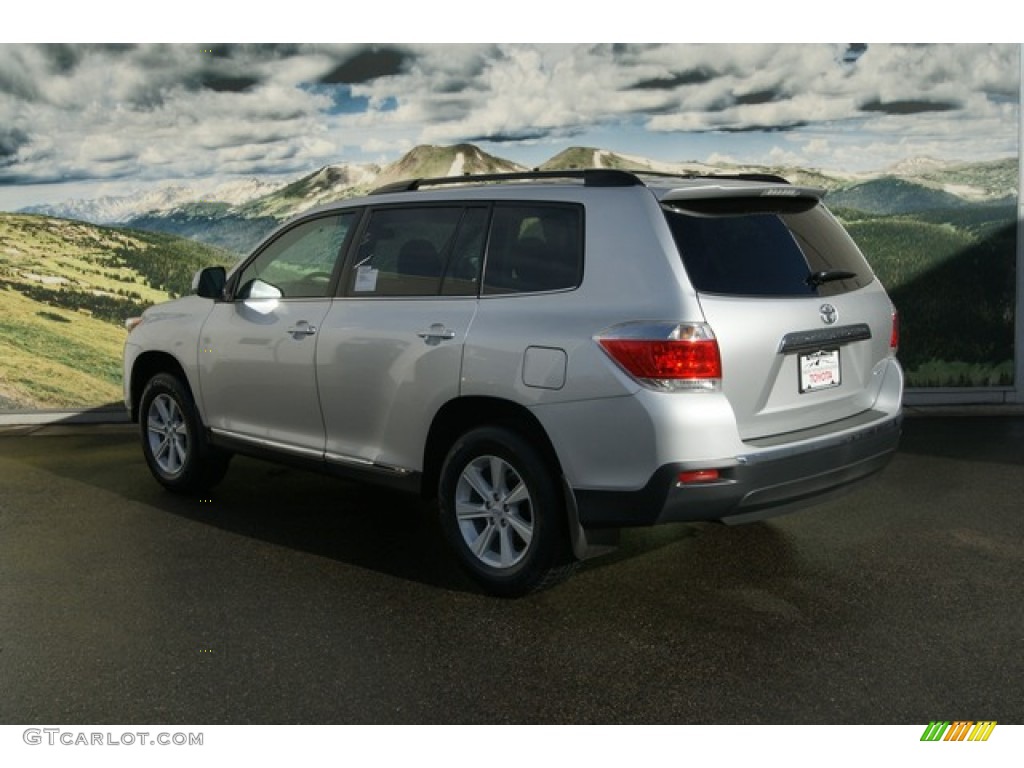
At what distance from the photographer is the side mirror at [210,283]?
666 centimetres

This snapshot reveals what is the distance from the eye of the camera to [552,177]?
531 centimetres

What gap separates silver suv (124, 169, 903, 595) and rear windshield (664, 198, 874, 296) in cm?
1

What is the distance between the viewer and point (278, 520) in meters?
6.61

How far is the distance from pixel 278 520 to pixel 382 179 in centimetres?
491

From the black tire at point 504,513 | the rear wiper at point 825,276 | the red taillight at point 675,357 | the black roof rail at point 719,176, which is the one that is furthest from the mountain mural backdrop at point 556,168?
the red taillight at point 675,357

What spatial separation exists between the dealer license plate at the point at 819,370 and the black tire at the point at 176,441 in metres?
3.66

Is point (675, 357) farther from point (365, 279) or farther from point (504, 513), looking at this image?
point (365, 279)

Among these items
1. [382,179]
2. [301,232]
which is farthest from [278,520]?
[382,179]

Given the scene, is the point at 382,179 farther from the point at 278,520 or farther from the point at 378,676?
A: the point at 378,676

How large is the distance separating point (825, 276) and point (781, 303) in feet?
Answer: 1.23

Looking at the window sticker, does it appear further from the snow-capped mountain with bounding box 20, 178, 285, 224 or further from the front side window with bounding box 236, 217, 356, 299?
the snow-capped mountain with bounding box 20, 178, 285, 224
